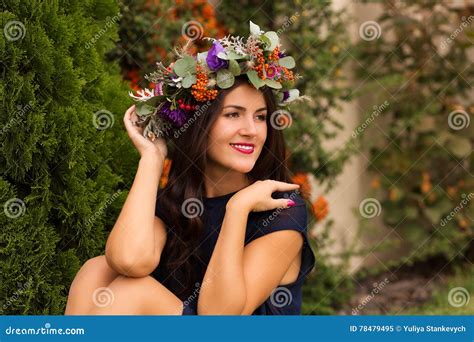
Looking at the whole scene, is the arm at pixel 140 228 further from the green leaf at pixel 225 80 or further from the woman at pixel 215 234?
the green leaf at pixel 225 80

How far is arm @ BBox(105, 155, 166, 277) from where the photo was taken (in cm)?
277

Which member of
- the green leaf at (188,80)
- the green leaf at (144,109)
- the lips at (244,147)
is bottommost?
the green leaf at (144,109)

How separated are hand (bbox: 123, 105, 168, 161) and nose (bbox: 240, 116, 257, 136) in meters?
0.33

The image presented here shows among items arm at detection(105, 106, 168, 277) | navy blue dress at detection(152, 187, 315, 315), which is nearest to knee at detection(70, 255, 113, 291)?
arm at detection(105, 106, 168, 277)

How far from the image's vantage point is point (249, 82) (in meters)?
2.94

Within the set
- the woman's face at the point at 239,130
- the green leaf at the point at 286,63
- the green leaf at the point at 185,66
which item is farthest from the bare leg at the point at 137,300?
the green leaf at the point at 286,63

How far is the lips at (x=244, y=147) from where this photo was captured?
9.60 ft

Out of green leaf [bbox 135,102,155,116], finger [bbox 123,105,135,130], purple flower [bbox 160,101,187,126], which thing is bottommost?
finger [bbox 123,105,135,130]

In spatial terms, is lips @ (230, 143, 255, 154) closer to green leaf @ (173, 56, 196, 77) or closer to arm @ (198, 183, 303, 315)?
arm @ (198, 183, 303, 315)

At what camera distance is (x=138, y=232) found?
2816 millimetres

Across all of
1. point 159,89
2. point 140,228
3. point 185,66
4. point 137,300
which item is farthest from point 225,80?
point 137,300

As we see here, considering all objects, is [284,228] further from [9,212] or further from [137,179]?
[9,212]

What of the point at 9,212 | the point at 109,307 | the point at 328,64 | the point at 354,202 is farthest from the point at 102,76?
the point at 354,202

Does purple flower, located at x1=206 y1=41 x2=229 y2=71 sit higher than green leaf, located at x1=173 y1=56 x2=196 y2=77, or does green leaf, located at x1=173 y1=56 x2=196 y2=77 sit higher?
purple flower, located at x1=206 y1=41 x2=229 y2=71
